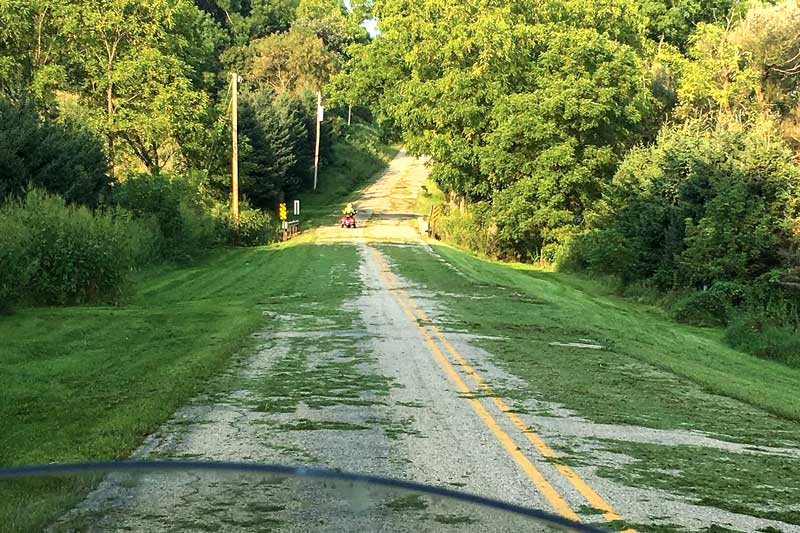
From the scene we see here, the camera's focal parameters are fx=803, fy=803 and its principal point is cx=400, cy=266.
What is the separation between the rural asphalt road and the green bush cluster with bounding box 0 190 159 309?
5.69 meters

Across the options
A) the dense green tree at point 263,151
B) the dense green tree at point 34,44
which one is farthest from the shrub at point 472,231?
the dense green tree at point 34,44

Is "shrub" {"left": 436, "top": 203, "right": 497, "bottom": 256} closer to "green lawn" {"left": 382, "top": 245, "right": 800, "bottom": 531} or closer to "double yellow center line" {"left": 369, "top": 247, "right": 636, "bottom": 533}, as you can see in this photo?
"green lawn" {"left": 382, "top": 245, "right": 800, "bottom": 531}

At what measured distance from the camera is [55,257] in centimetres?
1780

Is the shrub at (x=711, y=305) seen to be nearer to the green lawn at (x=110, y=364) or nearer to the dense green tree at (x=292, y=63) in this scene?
the green lawn at (x=110, y=364)

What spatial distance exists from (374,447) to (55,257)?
12976mm

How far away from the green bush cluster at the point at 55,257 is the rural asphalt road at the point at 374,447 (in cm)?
569

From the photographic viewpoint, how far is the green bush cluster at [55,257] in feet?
55.3

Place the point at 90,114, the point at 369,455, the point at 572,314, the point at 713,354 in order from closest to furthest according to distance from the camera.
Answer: the point at 369,455, the point at 713,354, the point at 572,314, the point at 90,114

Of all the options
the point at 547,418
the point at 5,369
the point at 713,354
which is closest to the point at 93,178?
→ the point at 5,369

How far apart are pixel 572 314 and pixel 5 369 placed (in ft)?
41.2

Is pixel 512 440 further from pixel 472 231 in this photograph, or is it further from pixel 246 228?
pixel 246 228

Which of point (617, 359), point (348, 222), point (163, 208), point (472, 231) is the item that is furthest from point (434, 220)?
point (617, 359)

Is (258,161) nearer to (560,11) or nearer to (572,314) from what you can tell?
(560,11)

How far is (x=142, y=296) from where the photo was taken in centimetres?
2109
